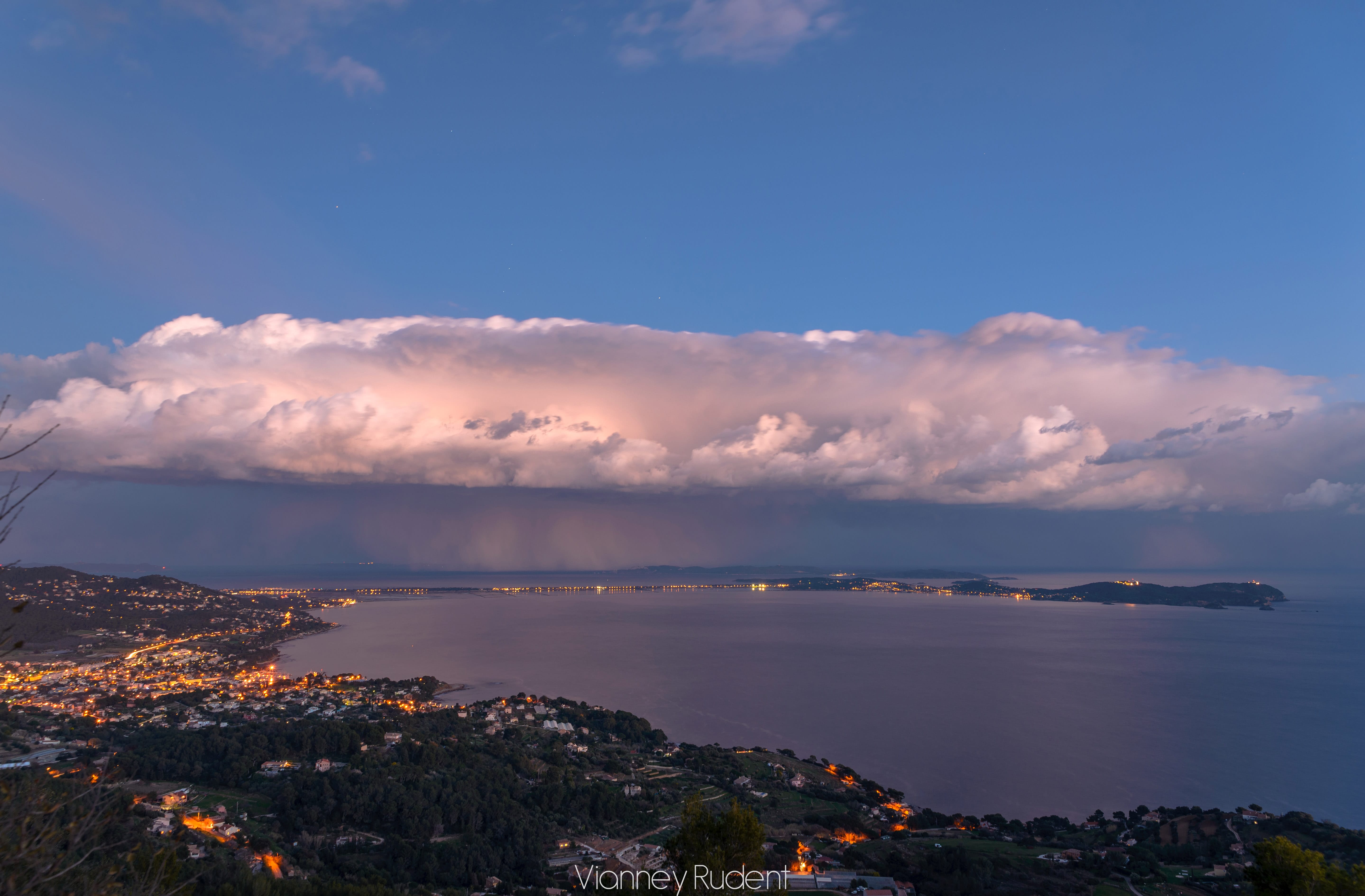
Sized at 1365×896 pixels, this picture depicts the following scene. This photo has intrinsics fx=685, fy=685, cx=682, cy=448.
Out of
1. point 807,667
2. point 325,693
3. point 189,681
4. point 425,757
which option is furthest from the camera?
point 807,667

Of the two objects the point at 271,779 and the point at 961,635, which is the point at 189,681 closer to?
the point at 271,779

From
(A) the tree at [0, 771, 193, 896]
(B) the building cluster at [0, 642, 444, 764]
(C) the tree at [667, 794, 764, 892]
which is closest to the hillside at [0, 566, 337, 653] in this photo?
(B) the building cluster at [0, 642, 444, 764]

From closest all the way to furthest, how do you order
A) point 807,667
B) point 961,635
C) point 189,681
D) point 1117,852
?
1. point 1117,852
2. point 189,681
3. point 807,667
4. point 961,635

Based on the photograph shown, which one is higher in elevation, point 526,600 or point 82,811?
point 82,811

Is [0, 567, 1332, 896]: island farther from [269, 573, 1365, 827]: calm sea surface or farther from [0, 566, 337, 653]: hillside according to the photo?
[0, 566, 337, 653]: hillside

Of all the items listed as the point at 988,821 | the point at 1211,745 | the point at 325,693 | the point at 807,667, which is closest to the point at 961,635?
the point at 807,667

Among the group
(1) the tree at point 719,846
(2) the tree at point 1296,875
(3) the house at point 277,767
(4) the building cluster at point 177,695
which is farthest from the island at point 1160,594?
(3) the house at point 277,767
